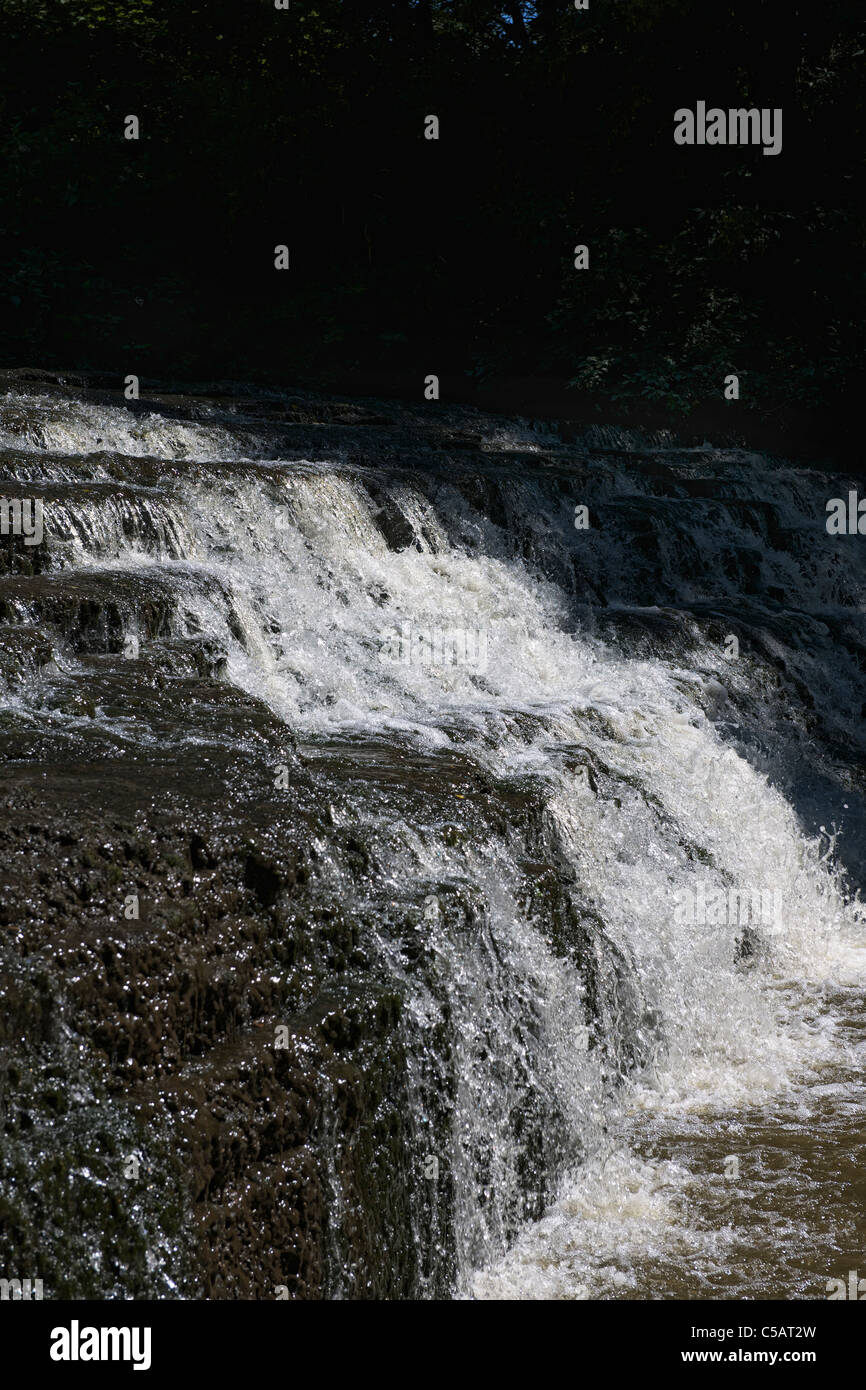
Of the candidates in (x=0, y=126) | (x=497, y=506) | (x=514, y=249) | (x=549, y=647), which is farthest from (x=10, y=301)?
(x=549, y=647)

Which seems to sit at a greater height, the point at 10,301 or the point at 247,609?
the point at 10,301

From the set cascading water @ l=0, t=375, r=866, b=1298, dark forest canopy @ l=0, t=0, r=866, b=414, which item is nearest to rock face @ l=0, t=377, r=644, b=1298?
cascading water @ l=0, t=375, r=866, b=1298

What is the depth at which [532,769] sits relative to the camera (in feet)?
18.0

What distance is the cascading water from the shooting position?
149 inches

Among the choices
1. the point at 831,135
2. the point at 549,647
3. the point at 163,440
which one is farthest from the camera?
the point at 831,135

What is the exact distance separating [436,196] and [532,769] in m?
17.0

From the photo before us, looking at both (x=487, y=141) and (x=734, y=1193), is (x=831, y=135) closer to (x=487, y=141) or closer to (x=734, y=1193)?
(x=487, y=141)

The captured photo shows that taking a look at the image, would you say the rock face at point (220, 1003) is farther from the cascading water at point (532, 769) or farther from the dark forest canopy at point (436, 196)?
the dark forest canopy at point (436, 196)

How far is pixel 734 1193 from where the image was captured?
4.02m

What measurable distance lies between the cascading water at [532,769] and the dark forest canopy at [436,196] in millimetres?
7319

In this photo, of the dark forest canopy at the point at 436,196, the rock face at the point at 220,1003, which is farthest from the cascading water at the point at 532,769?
the dark forest canopy at the point at 436,196

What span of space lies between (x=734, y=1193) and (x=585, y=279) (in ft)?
51.8

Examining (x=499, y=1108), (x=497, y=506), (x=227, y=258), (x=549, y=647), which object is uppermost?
(x=227, y=258)

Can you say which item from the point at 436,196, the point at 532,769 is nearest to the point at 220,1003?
the point at 532,769
